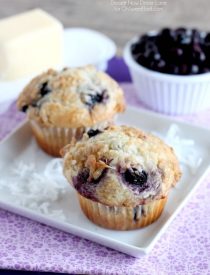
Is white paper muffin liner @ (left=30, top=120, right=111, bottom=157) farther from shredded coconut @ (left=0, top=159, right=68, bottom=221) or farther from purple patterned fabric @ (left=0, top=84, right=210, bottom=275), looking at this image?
purple patterned fabric @ (left=0, top=84, right=210, bottom=275)

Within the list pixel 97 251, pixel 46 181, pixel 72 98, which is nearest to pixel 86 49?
pixel 72 98

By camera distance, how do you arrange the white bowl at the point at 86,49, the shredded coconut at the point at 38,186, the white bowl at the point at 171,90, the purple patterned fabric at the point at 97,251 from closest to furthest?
the purple patterned fabric at the point at 97,251 → the shredded coconut at the point at 38,186 → the white bowl at the point at 171,90 → the white bowl at the point at 86,49

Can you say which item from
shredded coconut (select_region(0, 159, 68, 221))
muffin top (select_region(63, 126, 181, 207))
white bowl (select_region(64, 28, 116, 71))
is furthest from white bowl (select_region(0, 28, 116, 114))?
muffin top (select_region(63, 126, 181, 207))

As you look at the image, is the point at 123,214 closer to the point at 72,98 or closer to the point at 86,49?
the point at 72,98

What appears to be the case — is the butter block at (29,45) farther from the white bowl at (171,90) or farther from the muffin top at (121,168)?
the muffin top at (121,168)

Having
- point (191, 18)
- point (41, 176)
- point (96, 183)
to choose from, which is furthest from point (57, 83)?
point (191, 18)

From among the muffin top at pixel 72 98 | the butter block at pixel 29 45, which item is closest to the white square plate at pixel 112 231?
the muffin top at pixel 72 98

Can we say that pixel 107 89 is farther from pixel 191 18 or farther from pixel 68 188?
pixel 191 18
